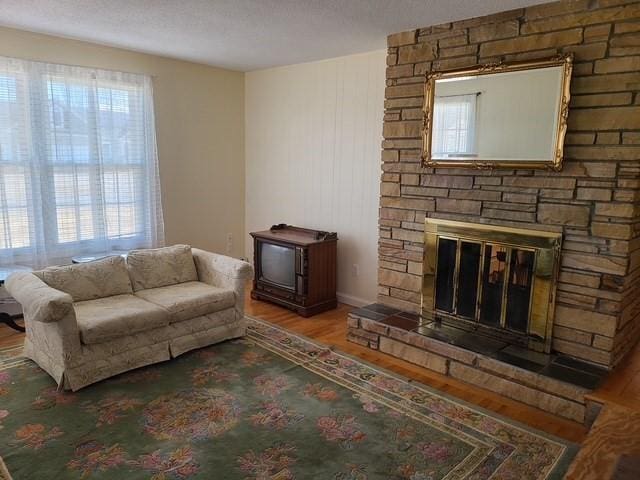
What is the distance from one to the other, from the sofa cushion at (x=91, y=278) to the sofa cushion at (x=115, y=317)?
3.3 inches

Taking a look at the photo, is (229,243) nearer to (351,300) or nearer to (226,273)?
(351,300)

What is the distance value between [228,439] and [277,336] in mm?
1472

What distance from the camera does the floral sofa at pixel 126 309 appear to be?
113 inches

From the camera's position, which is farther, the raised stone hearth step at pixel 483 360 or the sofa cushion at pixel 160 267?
the sofa cushion at pixel 160 267

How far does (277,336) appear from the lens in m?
3.89

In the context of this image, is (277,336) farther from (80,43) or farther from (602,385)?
(80,43)

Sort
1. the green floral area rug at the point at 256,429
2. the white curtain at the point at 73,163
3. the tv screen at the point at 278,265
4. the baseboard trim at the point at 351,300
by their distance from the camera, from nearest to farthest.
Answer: the green floral area rug at the point at 256,429, the white curtain at the point at 73,163, the tv screen at the point at 278,265, the baseboard trim at the point at 351,300

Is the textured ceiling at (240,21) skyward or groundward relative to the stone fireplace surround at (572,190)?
skyward

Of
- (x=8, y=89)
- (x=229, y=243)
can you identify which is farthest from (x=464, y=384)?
(x=8, y=89)

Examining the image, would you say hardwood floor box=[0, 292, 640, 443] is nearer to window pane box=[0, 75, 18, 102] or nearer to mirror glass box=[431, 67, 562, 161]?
mirror glass box=[431, 67, 562, 161]

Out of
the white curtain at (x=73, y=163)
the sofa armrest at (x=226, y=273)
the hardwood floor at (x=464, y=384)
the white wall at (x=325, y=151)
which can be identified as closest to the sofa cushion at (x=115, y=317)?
the sofa armrest at (x=226, y=273)

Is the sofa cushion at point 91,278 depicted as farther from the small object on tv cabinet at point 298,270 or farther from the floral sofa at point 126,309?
the small object on tv cabinet at point 298,270

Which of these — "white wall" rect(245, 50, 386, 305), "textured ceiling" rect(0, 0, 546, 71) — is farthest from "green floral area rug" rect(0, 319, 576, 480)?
"textured ceiling" rect(0, 0, 546, 71)

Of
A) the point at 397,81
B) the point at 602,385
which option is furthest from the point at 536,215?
the point at 397,81
